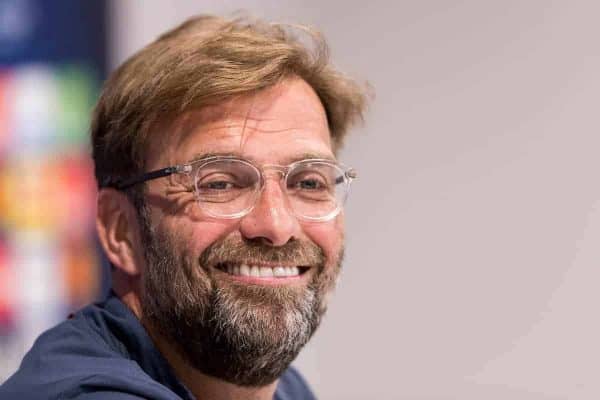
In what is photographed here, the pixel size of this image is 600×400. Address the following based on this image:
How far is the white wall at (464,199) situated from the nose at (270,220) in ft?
3.44

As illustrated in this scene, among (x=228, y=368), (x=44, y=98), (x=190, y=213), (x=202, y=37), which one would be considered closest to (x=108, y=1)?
(x=44, y=98)

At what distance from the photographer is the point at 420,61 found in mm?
2348

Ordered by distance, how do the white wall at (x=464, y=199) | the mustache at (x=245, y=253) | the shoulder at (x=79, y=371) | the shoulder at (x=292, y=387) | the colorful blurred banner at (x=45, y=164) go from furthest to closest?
1. the colorful blurred banner at (x=45, y=164)
2. the white wall at (x=464, y=199)
3. the shoulder at (x=292, y=387)
4. the mustache at (x=245, y=253)
5. the shoulder at (x=79, y=371)

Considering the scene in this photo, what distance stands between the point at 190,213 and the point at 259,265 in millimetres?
146

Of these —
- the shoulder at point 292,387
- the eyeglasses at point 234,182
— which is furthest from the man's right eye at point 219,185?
the shoulder at point 292,387

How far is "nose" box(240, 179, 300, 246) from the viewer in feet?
4.26

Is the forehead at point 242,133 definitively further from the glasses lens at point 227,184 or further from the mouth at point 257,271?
the mouth at point 257,271

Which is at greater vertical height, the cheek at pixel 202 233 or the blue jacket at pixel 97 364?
the cheek at pixel 202 233

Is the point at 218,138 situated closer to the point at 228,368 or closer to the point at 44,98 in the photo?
the point at 228,368

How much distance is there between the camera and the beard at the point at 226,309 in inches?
51.2

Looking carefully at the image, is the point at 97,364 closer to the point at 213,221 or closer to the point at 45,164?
the point at 213,221

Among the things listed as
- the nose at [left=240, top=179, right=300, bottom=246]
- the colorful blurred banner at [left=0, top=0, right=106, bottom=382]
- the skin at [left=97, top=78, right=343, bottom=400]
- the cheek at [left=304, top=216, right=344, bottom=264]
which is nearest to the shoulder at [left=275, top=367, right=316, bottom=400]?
the skin at [left=97, top=78, right=343, bottom=400]

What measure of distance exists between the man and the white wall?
91cm

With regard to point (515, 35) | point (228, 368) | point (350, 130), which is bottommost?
point (228, 368)
